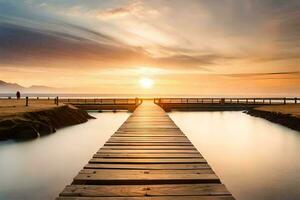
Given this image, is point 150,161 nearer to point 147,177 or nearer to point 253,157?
point 147,177

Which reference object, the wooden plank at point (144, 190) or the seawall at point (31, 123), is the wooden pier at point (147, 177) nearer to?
the wooden plank at point (144, 190)

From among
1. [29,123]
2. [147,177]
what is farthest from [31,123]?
[147,177]

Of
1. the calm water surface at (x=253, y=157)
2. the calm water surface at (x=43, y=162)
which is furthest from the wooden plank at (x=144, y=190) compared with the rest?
the calm water surface at (x=43, y=162)

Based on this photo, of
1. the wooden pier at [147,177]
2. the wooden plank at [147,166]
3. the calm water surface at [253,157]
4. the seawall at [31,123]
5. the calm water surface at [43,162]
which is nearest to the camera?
the wooden pier at [147,177]

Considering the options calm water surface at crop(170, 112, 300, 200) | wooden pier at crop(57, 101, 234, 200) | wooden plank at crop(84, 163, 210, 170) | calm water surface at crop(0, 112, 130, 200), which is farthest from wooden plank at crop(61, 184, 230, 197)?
calm water surface at crop(0, 112, 130, 200)

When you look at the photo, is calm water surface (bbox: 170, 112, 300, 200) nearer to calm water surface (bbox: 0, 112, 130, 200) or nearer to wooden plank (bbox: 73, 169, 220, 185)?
wooden plank (bbox: 73, 169, 220, 185)

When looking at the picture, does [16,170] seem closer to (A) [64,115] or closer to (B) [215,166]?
(B) [215,166]

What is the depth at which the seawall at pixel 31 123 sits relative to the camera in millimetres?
21578

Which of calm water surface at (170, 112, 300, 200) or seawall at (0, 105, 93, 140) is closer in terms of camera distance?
calm water surface at (170, 112, 300, 200)

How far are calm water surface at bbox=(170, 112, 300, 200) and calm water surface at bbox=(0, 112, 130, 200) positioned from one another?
6.68m

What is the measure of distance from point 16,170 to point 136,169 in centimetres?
984

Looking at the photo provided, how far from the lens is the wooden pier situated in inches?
210

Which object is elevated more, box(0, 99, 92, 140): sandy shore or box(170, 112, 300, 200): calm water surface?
box(0, 99, 92, 140): sandy shore

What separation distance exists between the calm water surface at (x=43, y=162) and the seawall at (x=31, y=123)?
811mm
